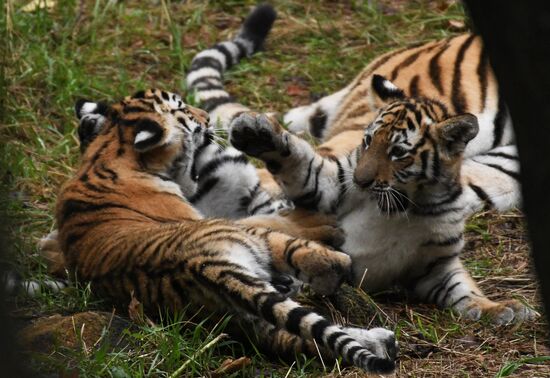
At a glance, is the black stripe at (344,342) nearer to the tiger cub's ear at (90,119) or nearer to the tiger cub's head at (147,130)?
the tiger cub's head at (147,130)

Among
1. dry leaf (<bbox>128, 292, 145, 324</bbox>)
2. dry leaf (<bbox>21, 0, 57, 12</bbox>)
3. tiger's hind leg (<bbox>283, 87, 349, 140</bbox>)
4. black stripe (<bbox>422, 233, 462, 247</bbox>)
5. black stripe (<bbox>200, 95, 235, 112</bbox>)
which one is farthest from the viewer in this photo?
dry leaf (<bbox>21, 0, 57, 12</bbox>)

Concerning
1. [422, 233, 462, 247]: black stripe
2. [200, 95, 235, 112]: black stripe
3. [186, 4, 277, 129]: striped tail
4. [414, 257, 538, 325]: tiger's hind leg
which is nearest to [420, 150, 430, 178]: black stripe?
[422, 233, 462, 247]: black stripe

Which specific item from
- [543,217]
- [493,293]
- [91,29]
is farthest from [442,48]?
[543,217]

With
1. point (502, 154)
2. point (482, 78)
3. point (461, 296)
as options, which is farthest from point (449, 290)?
point (482, 78)

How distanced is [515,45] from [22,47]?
275 inches

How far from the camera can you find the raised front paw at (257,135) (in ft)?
16.8

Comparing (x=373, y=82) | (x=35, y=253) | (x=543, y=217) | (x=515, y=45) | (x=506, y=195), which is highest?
(x=515, y=45)

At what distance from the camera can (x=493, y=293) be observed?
17.6 feet

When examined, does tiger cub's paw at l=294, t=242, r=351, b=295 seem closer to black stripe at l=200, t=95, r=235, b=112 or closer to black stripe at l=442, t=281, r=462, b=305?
black stripe at l=442, t=281, r=462, b=305

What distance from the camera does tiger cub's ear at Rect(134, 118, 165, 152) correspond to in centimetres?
554

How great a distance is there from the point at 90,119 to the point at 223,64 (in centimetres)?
237

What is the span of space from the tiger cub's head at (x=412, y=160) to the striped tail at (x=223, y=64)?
2.12 meters

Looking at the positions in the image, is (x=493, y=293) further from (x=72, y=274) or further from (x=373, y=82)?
(x=72, y=274)

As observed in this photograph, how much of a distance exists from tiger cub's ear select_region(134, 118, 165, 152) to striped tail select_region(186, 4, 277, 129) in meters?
1.44
